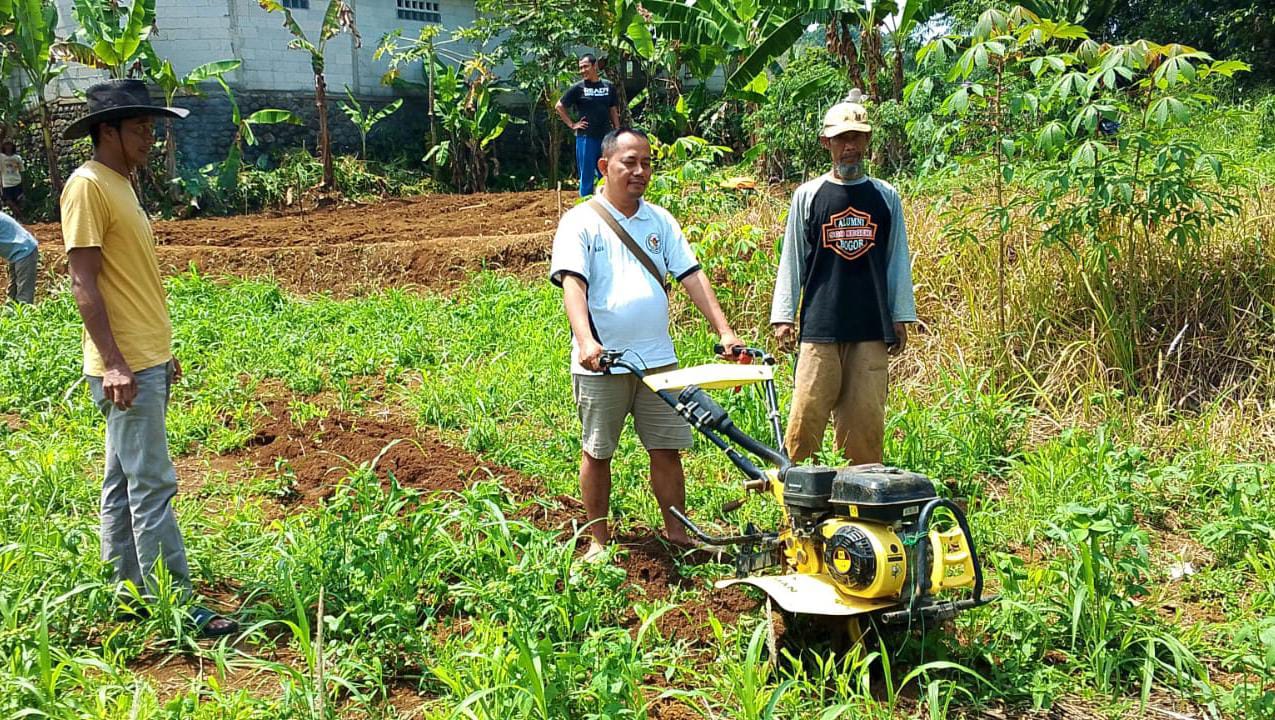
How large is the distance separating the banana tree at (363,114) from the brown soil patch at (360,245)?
3.17m

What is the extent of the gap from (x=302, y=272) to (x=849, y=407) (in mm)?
7777

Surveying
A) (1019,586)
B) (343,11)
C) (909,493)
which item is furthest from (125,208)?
(343,11)

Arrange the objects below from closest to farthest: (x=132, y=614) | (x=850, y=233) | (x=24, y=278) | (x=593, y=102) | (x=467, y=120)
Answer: (x=132, y=614) → (x=850, y=233) → (x=24, y=278) → (x=593, y=102) → (x=467, y=120)

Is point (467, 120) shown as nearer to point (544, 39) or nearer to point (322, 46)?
point (544, 39)

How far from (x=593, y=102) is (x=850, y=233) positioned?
6.61 metres

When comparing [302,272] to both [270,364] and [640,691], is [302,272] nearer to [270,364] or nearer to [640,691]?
[270,364]

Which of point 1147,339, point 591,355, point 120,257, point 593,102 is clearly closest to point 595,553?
point 591,355

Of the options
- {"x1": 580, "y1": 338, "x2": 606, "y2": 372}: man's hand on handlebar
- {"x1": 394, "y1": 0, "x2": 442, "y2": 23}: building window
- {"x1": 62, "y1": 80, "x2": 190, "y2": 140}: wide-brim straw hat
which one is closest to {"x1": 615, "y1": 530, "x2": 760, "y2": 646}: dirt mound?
{"x1": 580, "y1": 338, "x2": 606, "y2": 372}: man's hand on handlebar

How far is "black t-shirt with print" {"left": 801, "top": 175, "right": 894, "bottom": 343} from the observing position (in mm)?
4367

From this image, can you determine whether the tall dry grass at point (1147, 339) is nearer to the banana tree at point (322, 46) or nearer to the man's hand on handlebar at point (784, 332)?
the man's hand on handlebar at point (784, 332)

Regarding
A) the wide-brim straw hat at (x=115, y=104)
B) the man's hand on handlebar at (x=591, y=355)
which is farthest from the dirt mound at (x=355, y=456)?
the wide-brim straw hat at (x=115, y=104)

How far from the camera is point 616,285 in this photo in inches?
161

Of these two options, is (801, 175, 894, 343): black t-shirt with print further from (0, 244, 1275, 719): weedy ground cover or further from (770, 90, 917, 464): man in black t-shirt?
(0, 244, 1275, 719): weedy ground cover

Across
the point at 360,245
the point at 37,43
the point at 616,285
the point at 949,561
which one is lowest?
the point at 949,561
